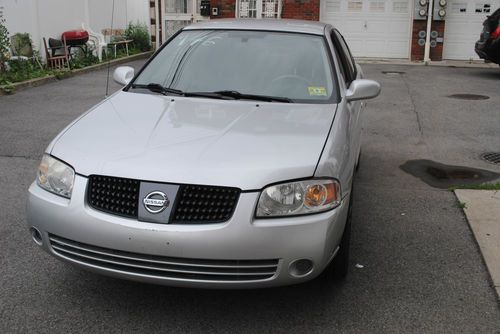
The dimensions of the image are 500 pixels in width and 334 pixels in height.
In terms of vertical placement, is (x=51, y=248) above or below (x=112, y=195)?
below

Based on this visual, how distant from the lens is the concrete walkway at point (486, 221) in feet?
13.3

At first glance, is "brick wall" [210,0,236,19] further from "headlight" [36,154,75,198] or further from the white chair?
"headlight" [36,154,75,198]

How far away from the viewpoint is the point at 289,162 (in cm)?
308

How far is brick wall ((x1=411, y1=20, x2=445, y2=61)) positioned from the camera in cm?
1684

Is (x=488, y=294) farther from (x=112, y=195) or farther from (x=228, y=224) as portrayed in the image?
(x=112, y=195)

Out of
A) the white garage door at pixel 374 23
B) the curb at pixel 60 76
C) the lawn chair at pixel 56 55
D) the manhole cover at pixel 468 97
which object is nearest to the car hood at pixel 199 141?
the curb at pixel 60 76

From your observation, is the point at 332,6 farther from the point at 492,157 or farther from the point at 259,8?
the point at 492,157

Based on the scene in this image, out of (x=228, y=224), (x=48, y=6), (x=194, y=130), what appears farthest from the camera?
(x=48, y=6)

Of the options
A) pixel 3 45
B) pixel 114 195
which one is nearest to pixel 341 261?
pixel 114 195

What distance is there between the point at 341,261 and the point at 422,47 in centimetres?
1479

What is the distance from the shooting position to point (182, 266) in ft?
9.66

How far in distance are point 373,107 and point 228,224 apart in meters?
7.89

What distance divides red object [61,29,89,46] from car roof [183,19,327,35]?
396 inches

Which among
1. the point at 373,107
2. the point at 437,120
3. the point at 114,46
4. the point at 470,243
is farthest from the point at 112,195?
the point at 114,46
